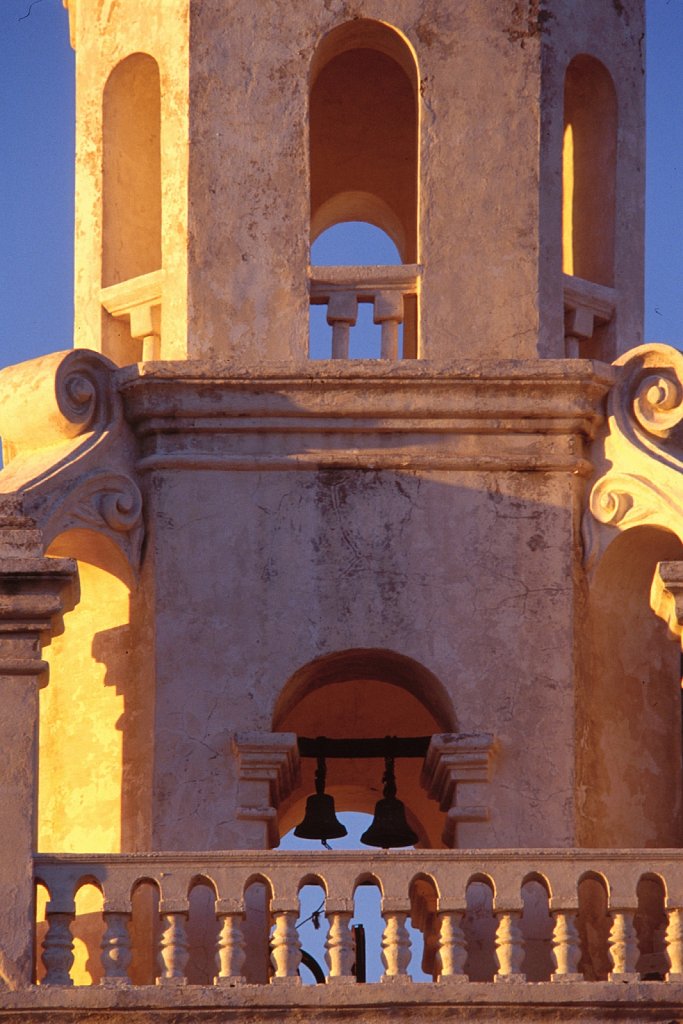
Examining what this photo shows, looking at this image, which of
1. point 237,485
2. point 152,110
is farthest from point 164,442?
point 152,110

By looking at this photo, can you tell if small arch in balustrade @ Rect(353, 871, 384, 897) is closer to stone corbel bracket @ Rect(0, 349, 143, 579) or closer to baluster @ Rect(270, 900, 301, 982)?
baluster @ Rect(270, 900, 301, 982)

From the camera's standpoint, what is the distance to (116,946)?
19.6 m

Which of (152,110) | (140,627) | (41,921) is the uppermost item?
(152,110)

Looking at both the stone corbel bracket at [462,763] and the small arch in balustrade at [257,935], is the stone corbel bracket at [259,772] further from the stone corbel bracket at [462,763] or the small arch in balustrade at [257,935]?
the stone corbel bracket at [462,763]

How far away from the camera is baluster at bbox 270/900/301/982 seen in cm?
1948

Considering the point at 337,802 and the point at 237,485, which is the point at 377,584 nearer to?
the point at 237,485

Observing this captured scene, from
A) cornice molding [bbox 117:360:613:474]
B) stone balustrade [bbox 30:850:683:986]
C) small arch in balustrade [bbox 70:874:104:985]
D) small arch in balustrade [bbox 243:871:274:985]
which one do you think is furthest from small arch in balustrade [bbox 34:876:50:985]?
cornice molding [bbox 117:360:613:474]

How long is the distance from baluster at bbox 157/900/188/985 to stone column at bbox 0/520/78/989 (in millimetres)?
670

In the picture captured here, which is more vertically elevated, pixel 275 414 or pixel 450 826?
pixel 275 414

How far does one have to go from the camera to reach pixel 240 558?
887 inches

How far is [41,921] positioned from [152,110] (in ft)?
18.0

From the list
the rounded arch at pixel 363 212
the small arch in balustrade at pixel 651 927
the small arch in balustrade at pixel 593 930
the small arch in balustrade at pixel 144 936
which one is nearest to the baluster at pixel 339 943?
the small arch in balustrade at pixel 144 936

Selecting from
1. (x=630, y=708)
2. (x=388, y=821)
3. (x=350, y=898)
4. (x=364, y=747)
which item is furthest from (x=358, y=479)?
(x=350, y=898)

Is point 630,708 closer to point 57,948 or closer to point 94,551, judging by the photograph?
point 94,551
